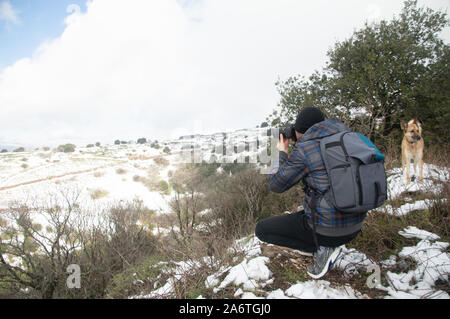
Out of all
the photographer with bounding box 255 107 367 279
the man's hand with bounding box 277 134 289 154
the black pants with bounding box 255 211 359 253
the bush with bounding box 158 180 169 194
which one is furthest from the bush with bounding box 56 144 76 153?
the photographer with bounding box 255 107 367 279

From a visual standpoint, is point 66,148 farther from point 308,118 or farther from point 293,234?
point 308,118

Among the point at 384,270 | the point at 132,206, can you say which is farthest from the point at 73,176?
the point at 384,270

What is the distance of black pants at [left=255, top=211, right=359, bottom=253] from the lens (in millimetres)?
1755

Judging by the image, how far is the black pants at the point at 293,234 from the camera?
175 cm

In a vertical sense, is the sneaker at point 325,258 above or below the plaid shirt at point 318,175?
below

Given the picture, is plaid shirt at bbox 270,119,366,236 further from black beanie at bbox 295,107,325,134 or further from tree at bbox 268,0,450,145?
tree at bbox 268,0,450,145

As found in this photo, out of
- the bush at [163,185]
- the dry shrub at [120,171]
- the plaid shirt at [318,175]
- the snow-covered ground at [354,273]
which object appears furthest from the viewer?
the dry shrub at [120,171]

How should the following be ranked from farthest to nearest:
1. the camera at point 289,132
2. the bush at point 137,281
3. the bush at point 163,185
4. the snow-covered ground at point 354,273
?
the bush at point 163,185 → the bush at point 137,281 → the camera at point 289,132 → the snow-covered ground at point 354,273

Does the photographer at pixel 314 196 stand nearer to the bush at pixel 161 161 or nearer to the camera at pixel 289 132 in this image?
the camera at pixel 289 132

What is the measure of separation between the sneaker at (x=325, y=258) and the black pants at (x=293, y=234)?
0.07 m

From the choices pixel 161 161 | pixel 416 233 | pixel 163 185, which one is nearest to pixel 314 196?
pixel 416 233

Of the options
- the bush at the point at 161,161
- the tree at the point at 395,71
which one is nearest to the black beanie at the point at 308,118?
the tree at the point at 395,71

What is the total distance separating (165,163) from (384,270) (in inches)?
1665
